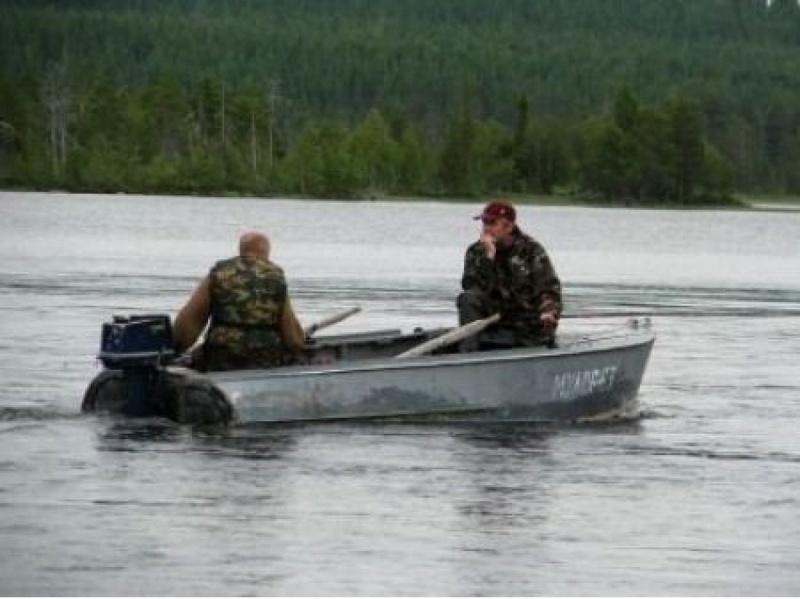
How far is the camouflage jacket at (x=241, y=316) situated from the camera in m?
18.6

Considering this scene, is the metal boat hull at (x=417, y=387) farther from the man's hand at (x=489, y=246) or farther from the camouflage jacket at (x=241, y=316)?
the man's hand at (x=489, y=246)

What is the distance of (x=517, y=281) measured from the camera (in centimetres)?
1950

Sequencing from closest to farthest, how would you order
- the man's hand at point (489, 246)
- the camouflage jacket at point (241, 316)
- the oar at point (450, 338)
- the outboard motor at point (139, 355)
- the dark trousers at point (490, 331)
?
the outboard motor at point (139, 355) → the camouflage jacket at point (241, 316) → the oar at point (450, 338) → the man's hand at point (489, 246) → the dark trousers at point (490, 331)

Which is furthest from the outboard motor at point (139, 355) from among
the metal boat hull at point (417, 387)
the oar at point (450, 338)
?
the oar at point (450, 338)

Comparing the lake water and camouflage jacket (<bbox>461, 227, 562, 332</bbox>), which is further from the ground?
camouflage jacket (<bbox>461, 227, 562, 332</bbox>)

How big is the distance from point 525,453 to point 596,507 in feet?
8.65

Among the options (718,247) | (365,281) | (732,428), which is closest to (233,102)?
(718,247)

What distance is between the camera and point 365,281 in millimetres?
44906

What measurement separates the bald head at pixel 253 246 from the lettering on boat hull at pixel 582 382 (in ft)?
7.74

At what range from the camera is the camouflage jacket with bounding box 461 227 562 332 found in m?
19.5

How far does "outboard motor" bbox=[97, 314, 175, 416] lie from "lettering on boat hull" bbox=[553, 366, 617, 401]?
297 centimetres

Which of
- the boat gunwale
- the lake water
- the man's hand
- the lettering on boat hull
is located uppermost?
the man's hand

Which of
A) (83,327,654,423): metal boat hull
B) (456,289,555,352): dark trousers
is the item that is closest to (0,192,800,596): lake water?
(83,327,654,423): metal boat hull

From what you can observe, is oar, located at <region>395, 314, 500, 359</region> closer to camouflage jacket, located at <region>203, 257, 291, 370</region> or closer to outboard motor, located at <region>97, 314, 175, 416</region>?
camouflage jacket, located at <region>203, 257, 291, 370</region>
